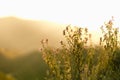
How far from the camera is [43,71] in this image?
108 feet

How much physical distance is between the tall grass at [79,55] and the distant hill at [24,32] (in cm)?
5821

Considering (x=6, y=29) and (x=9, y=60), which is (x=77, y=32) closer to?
(x=9, y=60)

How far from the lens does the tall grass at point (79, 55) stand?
43.5 ft

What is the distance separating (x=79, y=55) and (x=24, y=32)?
7849 cm

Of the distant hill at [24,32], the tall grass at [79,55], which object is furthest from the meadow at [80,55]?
the distant hill at [24,32]

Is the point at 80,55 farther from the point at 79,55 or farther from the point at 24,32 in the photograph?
the point at 24,32

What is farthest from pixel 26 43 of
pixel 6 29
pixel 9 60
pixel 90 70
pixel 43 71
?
pixel 90 70

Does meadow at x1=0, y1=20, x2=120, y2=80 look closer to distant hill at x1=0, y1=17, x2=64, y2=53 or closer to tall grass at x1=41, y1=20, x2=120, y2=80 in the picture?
tall grass at x1=41, y1=20, x2=120, y2=80

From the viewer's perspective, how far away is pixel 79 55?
523 inches

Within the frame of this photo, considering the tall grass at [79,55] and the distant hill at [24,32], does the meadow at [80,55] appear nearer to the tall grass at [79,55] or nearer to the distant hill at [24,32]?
the tall grass at [79,55]

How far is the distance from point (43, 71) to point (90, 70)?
1887 cm

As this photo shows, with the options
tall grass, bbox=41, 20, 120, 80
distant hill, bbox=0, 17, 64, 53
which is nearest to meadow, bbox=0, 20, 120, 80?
tall grass, bbox=41, 20, 120, 80

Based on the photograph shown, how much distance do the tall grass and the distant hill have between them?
2292 inches

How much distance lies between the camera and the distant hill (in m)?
76.2
